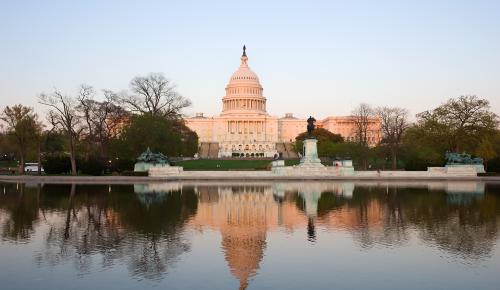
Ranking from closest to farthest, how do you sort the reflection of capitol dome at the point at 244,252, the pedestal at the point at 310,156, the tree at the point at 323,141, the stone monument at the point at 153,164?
the reflection of capitol dome at the point at 244,252 < the stone monument at the point at 153,164 < the pedestal at the point at 310,156 < the tree at the point at 323,141

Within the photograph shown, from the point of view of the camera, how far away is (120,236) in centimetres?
1362

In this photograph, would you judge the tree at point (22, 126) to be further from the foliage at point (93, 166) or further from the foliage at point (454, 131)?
the foliage at point (454, 131)

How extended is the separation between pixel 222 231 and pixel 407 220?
6.52 meters

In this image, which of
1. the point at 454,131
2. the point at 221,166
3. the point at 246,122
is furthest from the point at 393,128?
the point at 246,122

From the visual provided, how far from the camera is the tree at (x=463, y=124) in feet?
183

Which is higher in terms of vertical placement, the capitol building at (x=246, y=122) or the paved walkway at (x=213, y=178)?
the capitol building at (x=246, y=122)

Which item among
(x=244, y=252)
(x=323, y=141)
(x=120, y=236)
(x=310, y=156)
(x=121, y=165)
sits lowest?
(x=244, y=252)

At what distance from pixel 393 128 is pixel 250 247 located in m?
52.2

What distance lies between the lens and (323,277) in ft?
31.8

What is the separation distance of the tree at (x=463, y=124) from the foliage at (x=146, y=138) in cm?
3053

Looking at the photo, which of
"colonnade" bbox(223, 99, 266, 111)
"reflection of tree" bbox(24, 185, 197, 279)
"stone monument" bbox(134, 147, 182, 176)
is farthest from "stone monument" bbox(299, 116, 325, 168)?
"colonnade" bbox(223, 99, 266, 111)

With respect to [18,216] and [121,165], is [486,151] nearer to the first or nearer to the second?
[121,165]

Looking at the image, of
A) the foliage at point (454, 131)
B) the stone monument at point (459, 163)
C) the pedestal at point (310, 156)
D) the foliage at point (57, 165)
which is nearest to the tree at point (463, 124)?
the foliage at point (454, 131)

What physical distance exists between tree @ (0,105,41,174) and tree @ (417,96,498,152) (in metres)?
44.4
